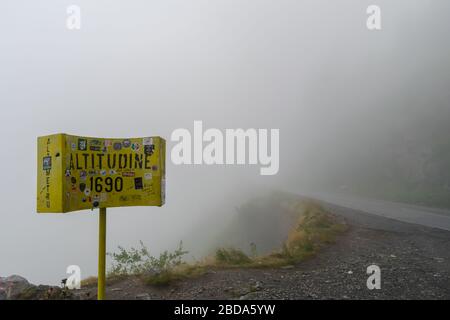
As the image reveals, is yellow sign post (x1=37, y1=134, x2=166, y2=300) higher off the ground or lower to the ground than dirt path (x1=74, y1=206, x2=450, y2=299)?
higher

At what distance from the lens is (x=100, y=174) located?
13.6ft

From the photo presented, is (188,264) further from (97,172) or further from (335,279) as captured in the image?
(97,172)

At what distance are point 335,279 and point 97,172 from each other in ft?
18.2

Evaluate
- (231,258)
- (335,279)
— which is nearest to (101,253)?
(231,258)

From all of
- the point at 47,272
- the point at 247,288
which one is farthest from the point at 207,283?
the point at 47,272

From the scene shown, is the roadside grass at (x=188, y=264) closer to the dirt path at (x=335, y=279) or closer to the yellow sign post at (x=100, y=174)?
the dirt path at (x=335, y=279)

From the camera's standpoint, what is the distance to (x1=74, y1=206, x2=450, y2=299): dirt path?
5.49 metres

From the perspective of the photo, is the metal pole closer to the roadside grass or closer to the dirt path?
the dirt path

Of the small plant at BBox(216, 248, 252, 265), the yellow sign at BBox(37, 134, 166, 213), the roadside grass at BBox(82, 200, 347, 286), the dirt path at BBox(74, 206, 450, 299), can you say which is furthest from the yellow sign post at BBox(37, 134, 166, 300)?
the small plant at BBox(216, 248, 252, 265)

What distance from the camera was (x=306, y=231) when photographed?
35.3 feet

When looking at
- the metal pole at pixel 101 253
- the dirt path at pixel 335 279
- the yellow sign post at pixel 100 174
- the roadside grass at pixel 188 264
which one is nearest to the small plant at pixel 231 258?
the roadside grass at pixel 188 264

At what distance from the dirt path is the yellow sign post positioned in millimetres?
2147

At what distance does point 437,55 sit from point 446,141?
29.2 metres

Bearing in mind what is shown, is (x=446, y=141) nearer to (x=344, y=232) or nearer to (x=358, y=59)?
(x=344, y=232)
